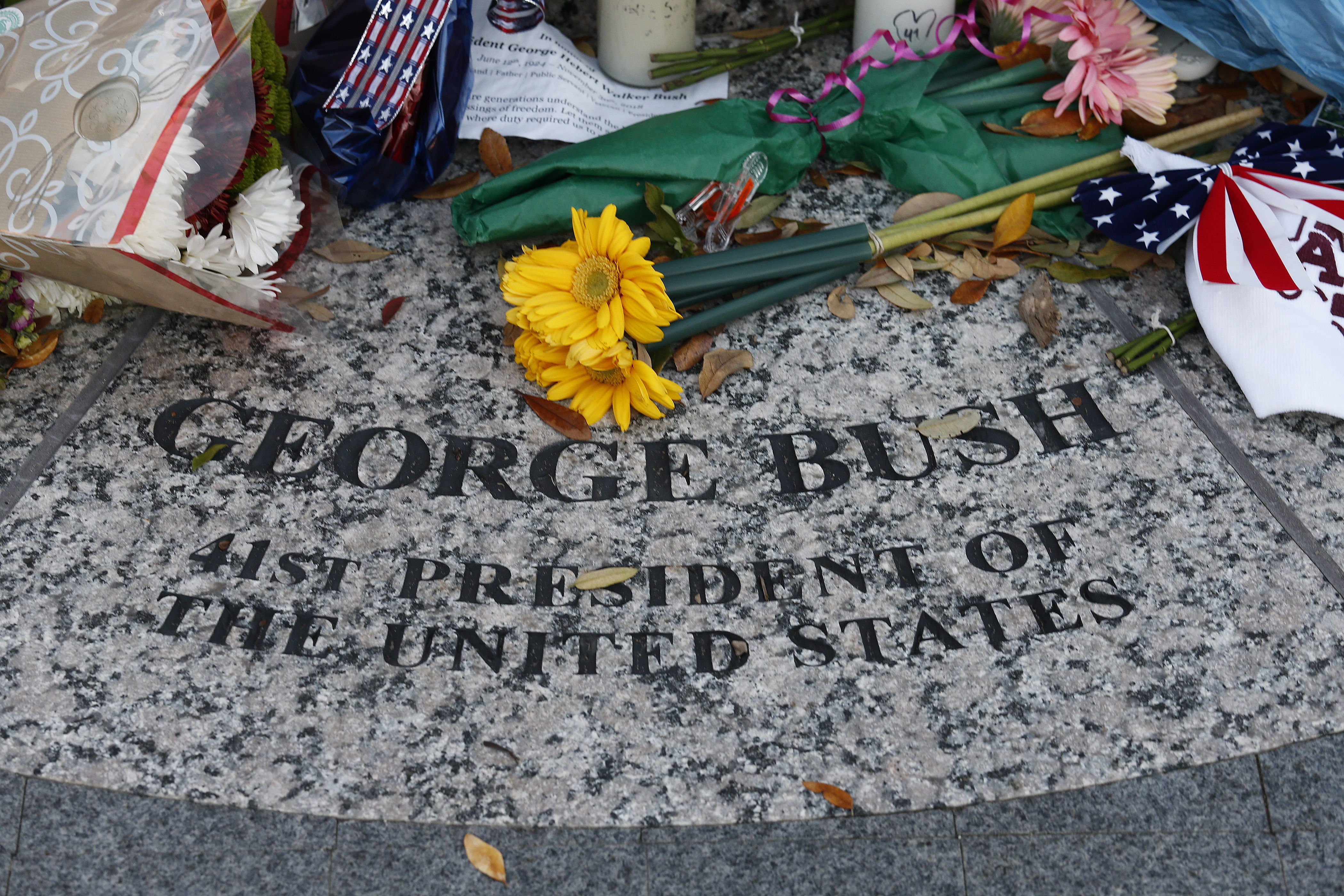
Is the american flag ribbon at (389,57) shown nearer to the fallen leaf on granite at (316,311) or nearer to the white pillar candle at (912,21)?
the fallen leaf on granite at (316,311)

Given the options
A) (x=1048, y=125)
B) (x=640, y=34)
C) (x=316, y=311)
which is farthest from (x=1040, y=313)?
(x=316, y=311)

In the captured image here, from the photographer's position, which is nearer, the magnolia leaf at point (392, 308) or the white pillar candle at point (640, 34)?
the magnolia leaf at point (392, 308)

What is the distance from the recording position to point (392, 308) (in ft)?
4.91

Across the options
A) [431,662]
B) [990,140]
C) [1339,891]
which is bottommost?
[1339,891]

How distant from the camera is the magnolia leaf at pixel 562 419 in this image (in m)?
1.37

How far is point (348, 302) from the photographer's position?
1509 millimetres

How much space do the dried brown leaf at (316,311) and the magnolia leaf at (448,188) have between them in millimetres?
306

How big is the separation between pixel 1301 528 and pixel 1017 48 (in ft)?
3.15

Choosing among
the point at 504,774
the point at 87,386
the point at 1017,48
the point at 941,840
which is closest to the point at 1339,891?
the point at 941,840

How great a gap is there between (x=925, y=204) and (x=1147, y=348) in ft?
1.41

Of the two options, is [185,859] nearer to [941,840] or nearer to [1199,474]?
[941,840]

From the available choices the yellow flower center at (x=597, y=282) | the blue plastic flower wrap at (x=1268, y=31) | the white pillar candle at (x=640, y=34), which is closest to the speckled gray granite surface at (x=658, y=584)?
the yellow flower center at (x=597, y=282)

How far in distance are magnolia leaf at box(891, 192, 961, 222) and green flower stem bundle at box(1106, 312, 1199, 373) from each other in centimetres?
37

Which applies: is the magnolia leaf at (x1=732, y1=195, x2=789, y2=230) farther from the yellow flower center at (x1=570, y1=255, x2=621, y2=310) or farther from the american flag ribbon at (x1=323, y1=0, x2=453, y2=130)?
the american flag ribbon at (x1=323, y1=0, x2=453, y2=130)
